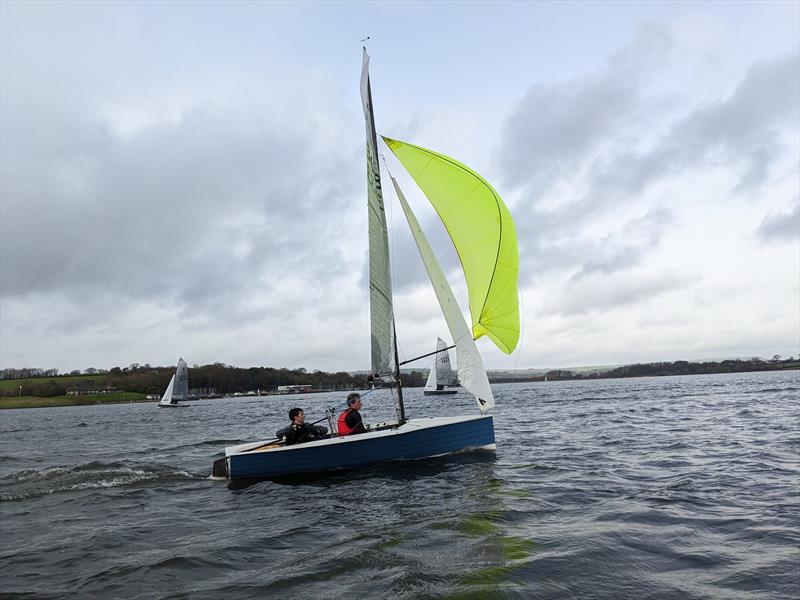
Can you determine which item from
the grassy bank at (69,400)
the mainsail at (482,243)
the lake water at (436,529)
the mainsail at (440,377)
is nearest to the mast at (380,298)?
the mainsail at (482,243)

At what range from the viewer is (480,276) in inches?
527

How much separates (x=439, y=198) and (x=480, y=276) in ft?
7.84

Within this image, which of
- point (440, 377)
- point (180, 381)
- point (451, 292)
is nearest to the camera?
point (451, 292)

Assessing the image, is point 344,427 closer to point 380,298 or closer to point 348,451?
point 348,451

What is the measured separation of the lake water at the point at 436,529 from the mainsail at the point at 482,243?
3573 mm

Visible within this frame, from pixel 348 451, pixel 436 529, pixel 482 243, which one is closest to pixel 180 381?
pixel 348 451

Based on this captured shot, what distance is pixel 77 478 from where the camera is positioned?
14070 mm

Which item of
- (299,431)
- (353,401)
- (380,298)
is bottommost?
(299,431)

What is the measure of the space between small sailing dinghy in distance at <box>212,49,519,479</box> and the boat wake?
7.69 ft

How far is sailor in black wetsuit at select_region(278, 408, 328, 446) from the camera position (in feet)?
41.0

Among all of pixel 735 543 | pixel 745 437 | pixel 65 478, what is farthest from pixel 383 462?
pixel 745 437

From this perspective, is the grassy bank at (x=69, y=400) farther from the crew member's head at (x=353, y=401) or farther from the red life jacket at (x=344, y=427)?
the crew member's head at (x=353, y=401)

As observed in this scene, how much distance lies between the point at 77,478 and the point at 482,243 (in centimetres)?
1250

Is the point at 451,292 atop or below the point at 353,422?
atop
